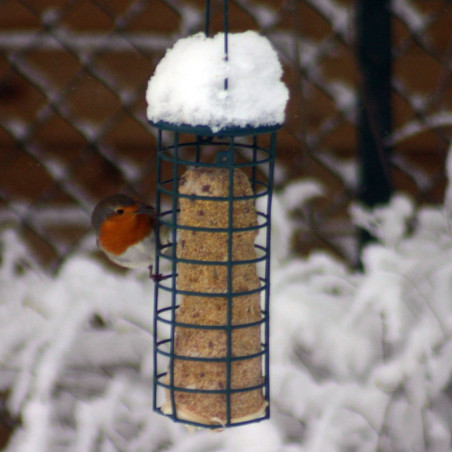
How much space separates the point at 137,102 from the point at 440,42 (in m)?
1.00

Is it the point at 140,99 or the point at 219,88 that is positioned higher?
the point at 140,99

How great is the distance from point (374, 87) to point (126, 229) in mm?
1116

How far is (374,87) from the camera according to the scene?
2402 millimetres

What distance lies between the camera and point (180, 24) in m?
2.57

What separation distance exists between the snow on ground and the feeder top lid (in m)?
0.69

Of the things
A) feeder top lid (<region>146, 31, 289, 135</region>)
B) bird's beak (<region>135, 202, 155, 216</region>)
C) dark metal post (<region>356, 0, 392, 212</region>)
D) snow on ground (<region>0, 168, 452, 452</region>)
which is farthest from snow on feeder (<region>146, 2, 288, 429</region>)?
dark metal post (<region>356, 0, 392, 212</region>)

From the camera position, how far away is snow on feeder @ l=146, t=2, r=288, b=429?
1178 millimetres

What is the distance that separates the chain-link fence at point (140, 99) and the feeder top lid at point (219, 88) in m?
1.31

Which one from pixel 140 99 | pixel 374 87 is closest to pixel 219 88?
pixel 374 87

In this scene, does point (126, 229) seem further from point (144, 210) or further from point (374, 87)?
point (374, 87)

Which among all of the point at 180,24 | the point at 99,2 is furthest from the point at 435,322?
the point at 99,2

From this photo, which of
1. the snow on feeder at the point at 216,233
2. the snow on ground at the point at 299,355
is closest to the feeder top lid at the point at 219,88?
the snow on feeder at the point at 216,233

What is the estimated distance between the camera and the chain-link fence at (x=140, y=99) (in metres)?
2.57

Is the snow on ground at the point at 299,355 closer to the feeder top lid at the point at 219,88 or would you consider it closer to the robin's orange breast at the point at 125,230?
the robin's orange breast at the point at 125,230
